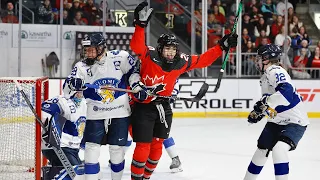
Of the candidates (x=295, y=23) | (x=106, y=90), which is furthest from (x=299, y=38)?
(x=106, y=90)

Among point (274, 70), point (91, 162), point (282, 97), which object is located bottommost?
point (91, 162)

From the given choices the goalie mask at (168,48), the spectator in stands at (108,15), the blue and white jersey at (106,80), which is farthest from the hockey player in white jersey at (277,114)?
the spectator in stands at (108,15)

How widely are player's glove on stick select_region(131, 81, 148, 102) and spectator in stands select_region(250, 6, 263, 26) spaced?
269 inches

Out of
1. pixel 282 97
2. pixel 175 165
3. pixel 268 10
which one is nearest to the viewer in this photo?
pixel 282 97

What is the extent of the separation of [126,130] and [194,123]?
4.83 meters

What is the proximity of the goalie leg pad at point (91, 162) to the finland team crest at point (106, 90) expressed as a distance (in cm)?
29

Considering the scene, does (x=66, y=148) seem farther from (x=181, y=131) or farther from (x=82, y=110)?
(x=181, y=131)

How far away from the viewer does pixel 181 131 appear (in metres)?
8.34

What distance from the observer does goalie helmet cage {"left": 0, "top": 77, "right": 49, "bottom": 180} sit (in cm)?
454

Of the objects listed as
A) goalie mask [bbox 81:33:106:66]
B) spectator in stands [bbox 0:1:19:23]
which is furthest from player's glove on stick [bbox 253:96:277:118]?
spectator in stands [bbox 0:1:19:23]

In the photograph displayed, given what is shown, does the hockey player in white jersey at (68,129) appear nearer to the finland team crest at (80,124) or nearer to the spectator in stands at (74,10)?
the finland team crest at (80,124)

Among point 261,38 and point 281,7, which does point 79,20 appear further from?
point 281,7

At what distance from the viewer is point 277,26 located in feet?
35.1

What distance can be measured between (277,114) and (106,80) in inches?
41.9
